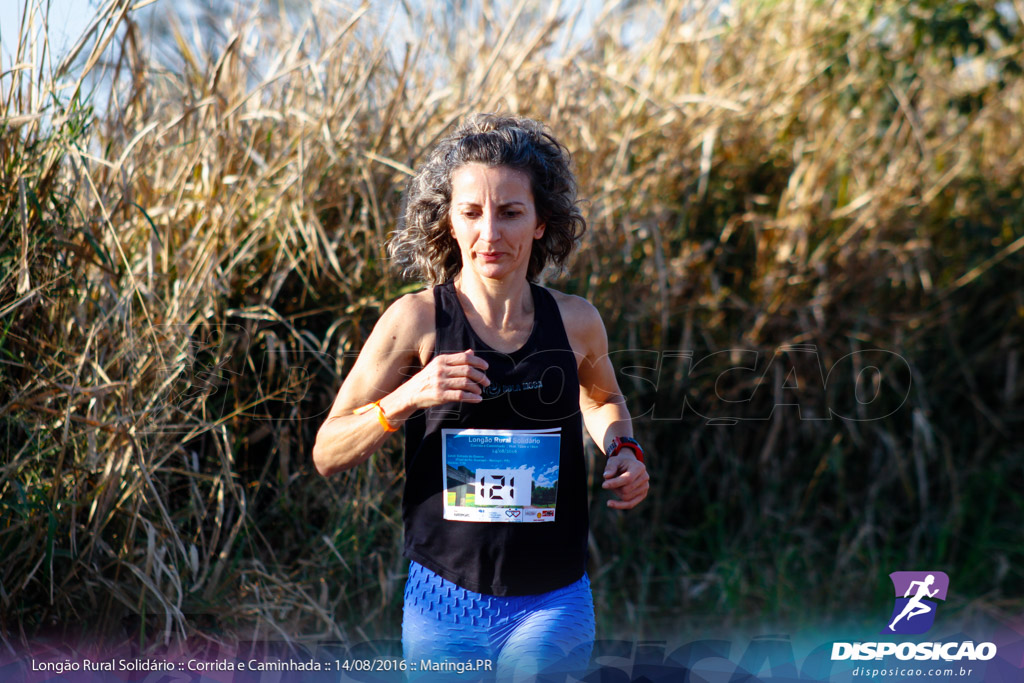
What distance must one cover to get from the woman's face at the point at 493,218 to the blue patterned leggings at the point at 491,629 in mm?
721

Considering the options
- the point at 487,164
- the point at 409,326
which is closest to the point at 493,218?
the point at 487,164

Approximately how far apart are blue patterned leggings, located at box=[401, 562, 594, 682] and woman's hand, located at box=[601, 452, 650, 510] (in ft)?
0.83

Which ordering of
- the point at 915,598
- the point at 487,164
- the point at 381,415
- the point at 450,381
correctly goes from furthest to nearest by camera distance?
the point at 915,598 → the point at 487,164 → the point at 381,415 → the point at 450,381

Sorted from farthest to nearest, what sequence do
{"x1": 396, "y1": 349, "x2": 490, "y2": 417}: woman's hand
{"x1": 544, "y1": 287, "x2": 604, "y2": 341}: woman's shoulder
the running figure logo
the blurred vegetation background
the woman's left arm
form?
the running figure logo, the blurred vegetation background, {"x1": 544, "y1": 287, "x2": 604, "y2": 341}: woman's shoulder, the woman's left arm, {"x1": 396, "y1": 349, "x2": 490, "y2": 417}: woman's hand

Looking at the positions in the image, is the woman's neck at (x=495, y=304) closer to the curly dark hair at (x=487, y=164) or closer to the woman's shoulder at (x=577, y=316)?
the woman's shoulder at (x=577, y=316)

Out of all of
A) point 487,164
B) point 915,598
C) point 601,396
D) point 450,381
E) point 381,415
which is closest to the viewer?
point 450,381

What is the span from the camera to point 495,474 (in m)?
2.04

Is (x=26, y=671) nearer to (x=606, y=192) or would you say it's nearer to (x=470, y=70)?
(x=606, y=192)

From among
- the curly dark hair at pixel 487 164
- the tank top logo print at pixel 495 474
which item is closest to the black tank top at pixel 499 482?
the tank top logo print at pixel 495 474

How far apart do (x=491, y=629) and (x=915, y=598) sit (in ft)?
8.28

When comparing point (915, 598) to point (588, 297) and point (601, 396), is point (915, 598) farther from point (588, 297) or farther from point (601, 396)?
point (601, 396)

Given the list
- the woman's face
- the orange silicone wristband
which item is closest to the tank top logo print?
the orange silicone wristband

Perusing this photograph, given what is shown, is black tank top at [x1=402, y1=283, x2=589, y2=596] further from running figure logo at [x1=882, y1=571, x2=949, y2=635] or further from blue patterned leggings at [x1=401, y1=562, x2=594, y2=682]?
running figure logo at [x1=882, y1=571, x2=949, y2=635]

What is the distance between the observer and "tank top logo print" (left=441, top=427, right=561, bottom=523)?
2045 mm
